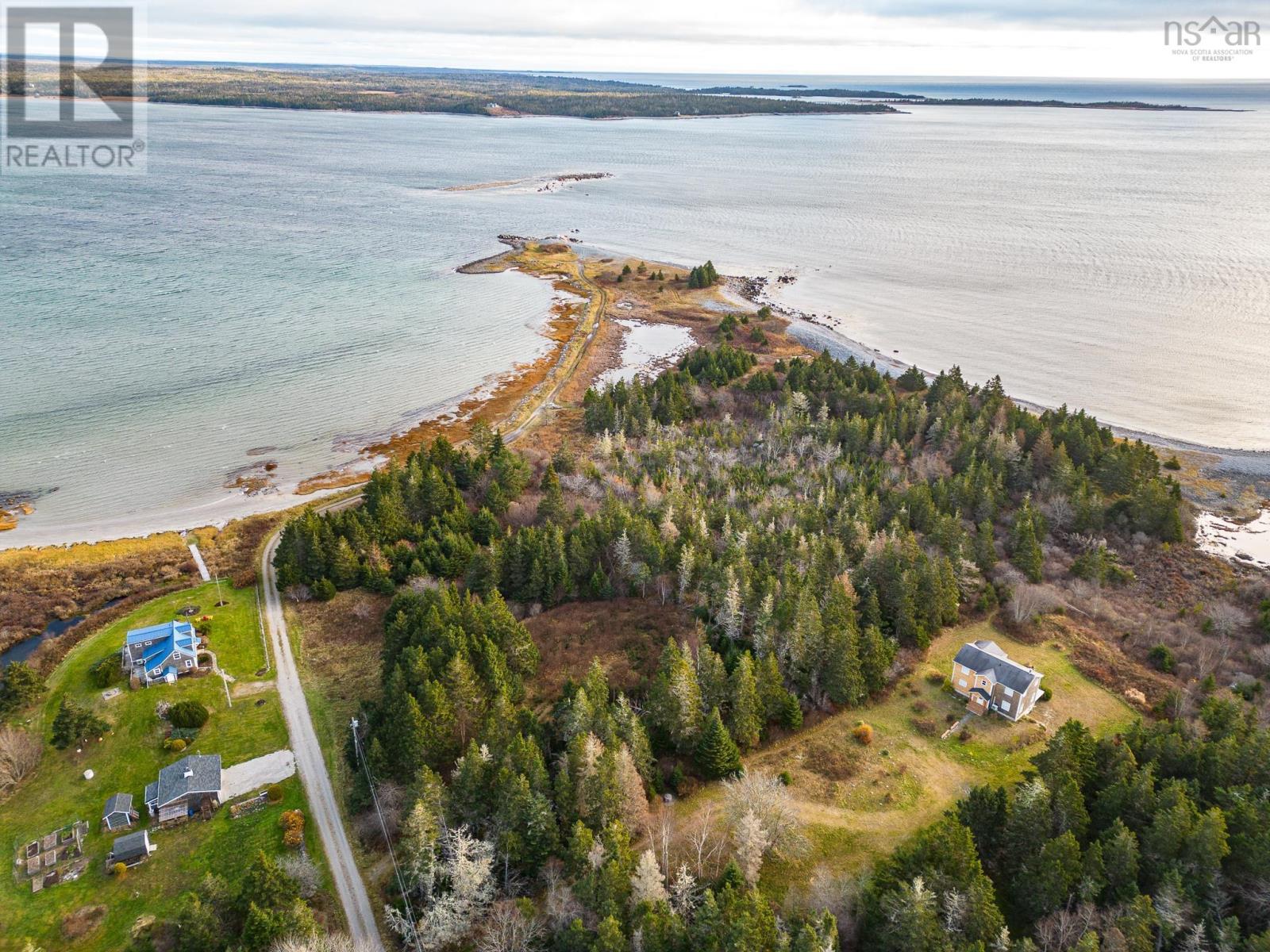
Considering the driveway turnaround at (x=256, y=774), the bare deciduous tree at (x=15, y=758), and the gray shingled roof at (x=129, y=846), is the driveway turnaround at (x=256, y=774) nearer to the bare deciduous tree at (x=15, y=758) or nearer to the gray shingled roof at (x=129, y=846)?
the gray shingled roof at (x=129, y=846)

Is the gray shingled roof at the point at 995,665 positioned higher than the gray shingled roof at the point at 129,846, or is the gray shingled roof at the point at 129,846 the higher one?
the gray shingled roof at the point at 995,665

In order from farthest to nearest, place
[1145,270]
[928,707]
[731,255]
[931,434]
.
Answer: [731,255] → [1145,270] → [931,434] → [928,707]

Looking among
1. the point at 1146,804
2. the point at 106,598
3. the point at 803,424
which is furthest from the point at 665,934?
the point at 803,424

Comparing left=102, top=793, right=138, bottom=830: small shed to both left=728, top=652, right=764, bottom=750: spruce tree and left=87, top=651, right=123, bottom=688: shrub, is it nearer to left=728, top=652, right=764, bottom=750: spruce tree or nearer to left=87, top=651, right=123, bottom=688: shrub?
left=87, top=651, right=123, bottom=688: shrub

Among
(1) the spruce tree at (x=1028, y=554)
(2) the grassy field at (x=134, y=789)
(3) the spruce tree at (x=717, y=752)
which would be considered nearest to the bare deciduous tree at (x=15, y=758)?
(2) the grassy field at (x=134, y=789)

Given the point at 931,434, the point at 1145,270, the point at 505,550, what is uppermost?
the point at 1145,270

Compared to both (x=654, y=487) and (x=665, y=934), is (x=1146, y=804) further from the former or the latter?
(x=654, y=487)

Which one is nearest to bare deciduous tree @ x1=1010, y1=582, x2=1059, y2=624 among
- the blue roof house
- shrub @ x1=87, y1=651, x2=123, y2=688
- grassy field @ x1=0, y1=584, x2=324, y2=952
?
grassy field @ x1=0, y1=584, x2=324, y2=952
